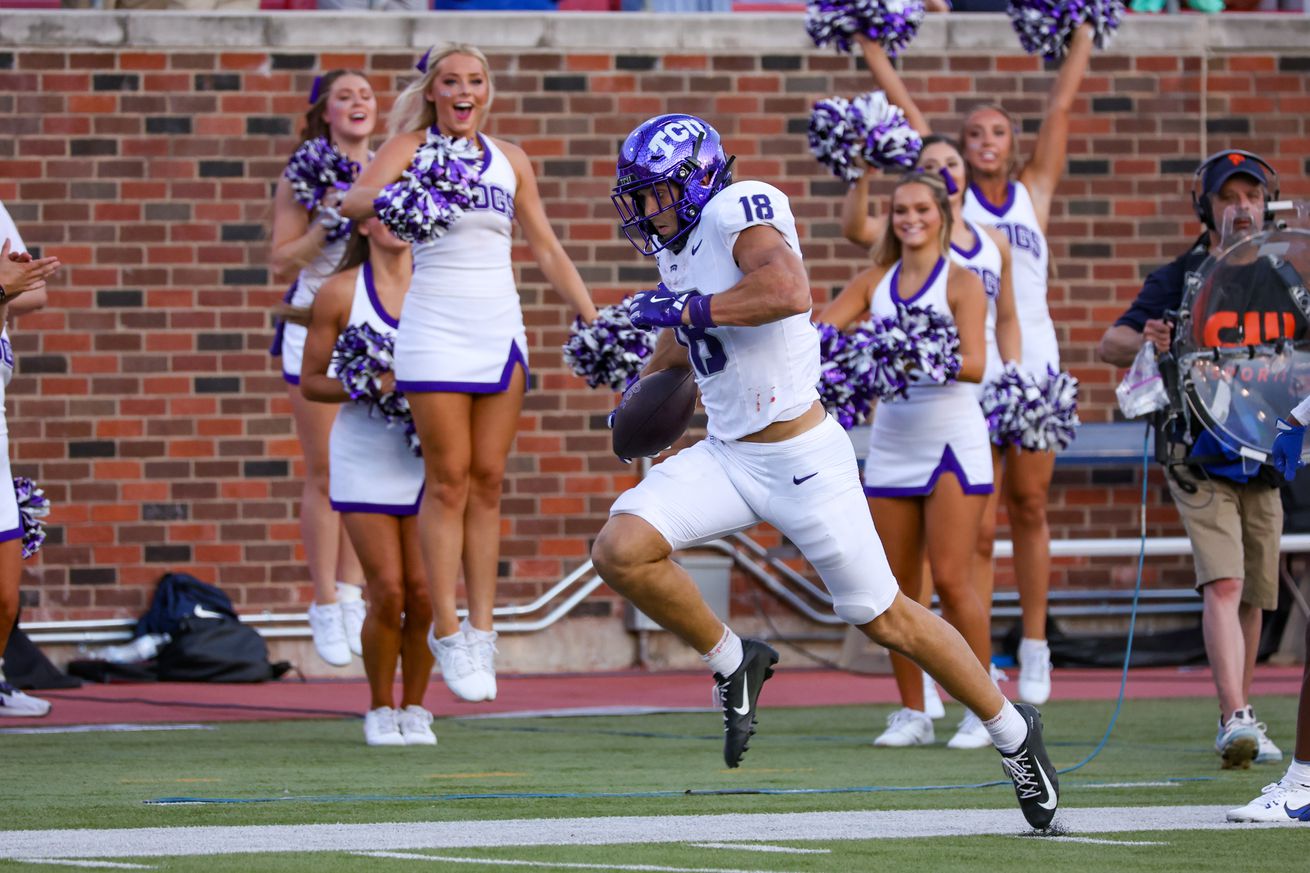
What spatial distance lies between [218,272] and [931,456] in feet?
17.6

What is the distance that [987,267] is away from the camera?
905cm

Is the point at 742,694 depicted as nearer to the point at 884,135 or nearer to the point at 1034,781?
the point at 1034,781

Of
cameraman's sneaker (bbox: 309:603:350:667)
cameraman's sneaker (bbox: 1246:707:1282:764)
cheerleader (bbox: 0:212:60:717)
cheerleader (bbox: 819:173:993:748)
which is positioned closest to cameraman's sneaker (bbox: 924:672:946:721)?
cheerleader (bbox: 819:173:993:748)

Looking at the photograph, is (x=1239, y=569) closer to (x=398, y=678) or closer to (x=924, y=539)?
(x=924, y=539)

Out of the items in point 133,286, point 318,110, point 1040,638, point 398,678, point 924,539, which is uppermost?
point 318,110

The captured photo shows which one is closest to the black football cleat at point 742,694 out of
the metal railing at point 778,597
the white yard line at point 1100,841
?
the white yard line at point 1100,841

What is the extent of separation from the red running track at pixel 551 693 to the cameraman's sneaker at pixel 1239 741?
10.3 ft

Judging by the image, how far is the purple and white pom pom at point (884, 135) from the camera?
9195 mm

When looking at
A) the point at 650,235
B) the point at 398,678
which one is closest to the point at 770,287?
the point at 650,235

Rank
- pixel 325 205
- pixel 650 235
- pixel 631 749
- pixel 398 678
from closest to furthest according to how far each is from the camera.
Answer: pixel 650 235 → pixel 631 749 → pixel 325 205 → pixel 398 678

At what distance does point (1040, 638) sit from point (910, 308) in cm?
211

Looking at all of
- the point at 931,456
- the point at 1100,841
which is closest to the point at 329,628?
the point at 931,456

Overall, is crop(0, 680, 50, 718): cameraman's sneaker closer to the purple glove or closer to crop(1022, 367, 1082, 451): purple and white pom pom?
crop(1022, 367, 1082, 451): purple and white pom pom

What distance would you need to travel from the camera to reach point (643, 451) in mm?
6043
